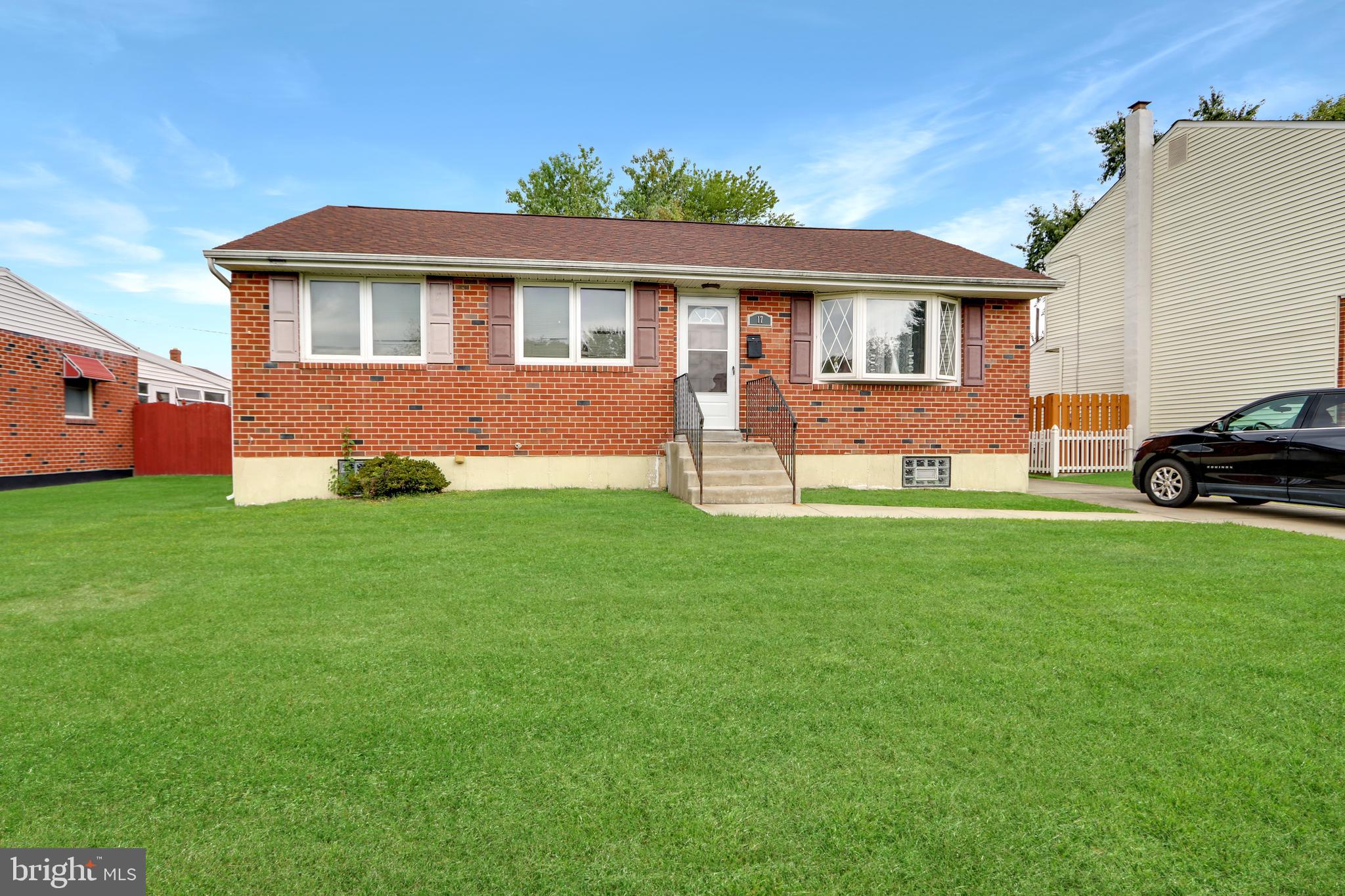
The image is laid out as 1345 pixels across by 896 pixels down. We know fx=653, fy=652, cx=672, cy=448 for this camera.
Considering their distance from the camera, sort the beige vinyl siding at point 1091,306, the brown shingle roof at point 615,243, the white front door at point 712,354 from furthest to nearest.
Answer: the beige vinyl siding at point 1091,306 → the white front door at point 712,354 → the brown shingle roof at point 615,243

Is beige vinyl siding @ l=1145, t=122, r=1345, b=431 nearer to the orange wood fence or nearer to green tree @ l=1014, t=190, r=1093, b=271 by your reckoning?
the orange wood fence

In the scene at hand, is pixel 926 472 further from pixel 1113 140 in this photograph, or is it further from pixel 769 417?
pixel 1113 140

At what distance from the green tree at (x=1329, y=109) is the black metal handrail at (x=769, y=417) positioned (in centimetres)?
2773

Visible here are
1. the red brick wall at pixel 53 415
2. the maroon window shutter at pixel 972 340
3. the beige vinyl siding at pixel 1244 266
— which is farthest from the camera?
the red brick wall at pixel 53 415

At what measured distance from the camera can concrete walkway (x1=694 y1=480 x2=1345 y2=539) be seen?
767 cm

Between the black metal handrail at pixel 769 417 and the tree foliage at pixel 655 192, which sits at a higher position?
the tree foliage at pixel 655 192

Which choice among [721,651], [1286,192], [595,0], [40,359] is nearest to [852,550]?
[721,651]

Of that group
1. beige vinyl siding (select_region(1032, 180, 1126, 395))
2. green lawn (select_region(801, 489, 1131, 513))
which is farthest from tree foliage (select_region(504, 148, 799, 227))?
green lawn (select_region(801, 489, 1131, 513))

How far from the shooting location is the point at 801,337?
11031mm

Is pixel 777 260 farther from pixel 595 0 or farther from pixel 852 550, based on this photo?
pixel 595 0

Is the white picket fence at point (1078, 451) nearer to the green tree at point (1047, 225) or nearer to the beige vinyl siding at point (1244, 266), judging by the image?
the beige vinyl siding at point (1244, 266)

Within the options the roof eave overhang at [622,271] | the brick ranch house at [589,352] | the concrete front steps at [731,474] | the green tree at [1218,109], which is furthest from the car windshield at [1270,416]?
the green tree at [1218,109]

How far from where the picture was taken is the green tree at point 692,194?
1276 inches

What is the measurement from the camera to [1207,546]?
239 inches
